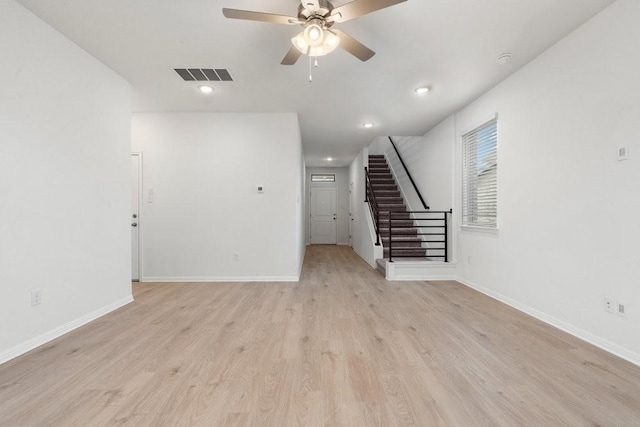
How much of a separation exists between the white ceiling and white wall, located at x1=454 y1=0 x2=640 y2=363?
0.28 metres

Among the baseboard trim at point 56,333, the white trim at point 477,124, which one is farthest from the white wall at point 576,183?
the baseboard trim at point 56,333

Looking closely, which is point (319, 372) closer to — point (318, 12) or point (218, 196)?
point (318, 12)

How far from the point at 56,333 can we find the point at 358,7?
138 inches

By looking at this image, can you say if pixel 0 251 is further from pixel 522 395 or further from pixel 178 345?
pixel 522 395

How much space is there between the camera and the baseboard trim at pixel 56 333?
80.0 inches

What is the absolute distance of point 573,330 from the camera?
2424mm

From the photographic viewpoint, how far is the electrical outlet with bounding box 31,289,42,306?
87.4 inches

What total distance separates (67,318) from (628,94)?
4.90m

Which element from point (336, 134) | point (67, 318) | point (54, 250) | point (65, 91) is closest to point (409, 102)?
point (336, 134)

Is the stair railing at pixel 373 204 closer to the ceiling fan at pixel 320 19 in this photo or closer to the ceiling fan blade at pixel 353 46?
the ceiling fan blade at pixel 353 46

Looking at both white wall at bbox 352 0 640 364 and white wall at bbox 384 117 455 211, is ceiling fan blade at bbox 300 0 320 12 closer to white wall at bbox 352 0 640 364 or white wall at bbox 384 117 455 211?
white wall at bbox 352 0 640 364

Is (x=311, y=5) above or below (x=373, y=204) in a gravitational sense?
above

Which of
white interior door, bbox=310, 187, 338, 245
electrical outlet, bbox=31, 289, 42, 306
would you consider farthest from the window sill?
white interior door, bbox=310, 187, 338, 245

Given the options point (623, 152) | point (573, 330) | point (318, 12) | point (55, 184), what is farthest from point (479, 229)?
point (55, 184)
